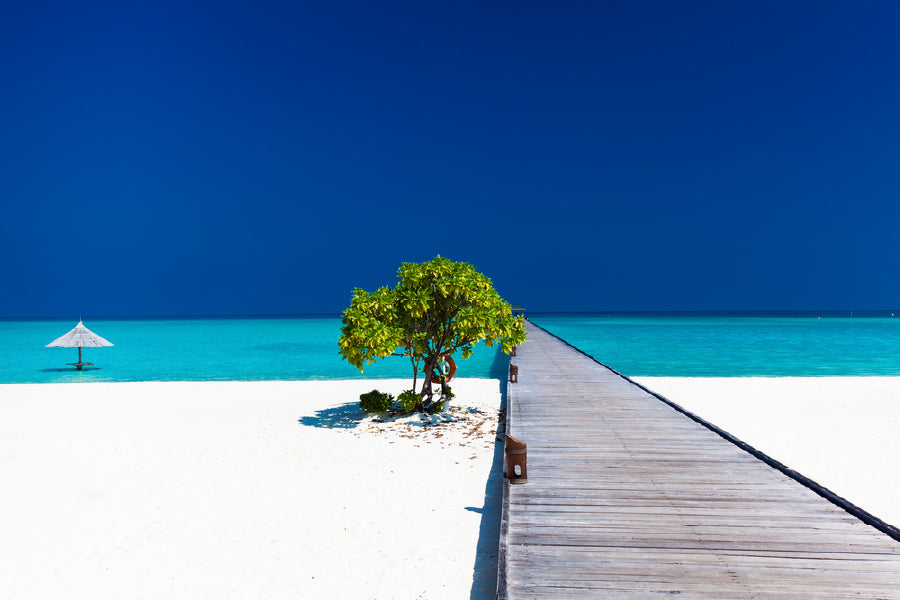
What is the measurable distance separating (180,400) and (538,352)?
15.6 meters

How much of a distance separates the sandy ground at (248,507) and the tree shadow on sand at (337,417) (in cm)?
11

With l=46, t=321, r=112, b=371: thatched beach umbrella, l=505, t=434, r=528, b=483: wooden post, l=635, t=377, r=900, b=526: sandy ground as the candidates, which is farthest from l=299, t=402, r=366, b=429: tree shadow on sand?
l=46, t=321, r=112, b=371: thatched beach umbrella

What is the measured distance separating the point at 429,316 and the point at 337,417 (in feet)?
12.7

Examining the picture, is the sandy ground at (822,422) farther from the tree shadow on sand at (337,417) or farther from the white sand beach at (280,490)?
the tree shadow on sand at (337,417)

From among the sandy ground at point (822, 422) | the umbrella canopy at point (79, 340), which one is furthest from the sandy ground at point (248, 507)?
the umbrella canopy at point (79, 340)

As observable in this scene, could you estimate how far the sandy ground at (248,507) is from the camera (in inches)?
213

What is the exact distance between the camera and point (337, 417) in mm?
→ 13547

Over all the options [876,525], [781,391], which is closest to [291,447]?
[876,525]

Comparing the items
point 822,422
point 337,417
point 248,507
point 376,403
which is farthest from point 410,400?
point 822,422

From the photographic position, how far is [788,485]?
645cm

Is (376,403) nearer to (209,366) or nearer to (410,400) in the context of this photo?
(410,400)

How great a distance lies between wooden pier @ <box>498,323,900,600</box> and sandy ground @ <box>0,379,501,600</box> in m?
0.87

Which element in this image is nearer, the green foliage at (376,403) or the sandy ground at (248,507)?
A: the sandy ground at (248,507)

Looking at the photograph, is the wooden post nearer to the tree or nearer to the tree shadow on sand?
the tree
